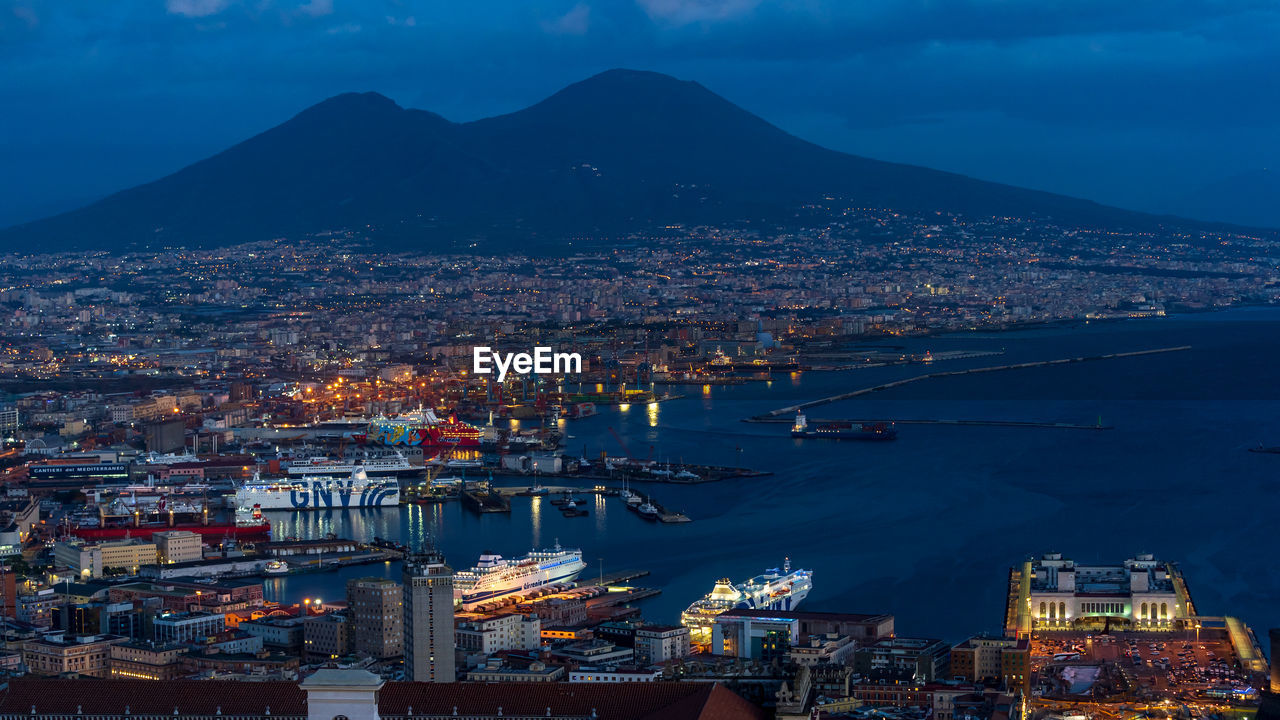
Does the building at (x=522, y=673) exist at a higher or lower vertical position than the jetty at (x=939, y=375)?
lower

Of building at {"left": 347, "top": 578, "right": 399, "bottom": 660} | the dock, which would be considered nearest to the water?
the dock

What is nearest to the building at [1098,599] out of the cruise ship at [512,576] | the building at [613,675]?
the building at [613,675]

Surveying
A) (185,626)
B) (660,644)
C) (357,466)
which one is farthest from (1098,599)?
(357,466)

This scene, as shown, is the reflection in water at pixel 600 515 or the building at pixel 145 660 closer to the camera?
the building at pixel 145 660

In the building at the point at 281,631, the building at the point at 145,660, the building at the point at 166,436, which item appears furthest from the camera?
the building at the point at 166,436

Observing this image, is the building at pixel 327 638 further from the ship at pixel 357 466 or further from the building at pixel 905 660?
the ship at pixel 357 466

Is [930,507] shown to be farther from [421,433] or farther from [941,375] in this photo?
[941,375]
